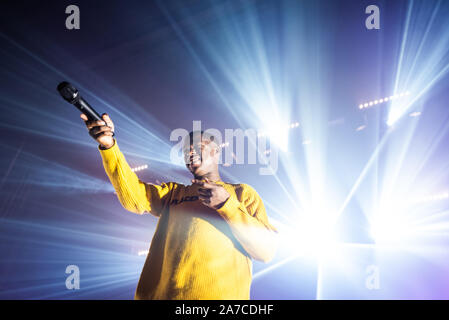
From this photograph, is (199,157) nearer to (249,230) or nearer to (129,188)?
(129,188)

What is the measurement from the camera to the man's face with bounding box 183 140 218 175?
1.79 m

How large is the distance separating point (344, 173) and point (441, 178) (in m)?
0.90

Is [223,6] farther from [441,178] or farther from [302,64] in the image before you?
[441,178]

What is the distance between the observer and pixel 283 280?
3205mm

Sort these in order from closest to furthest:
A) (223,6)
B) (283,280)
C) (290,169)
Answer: (223,6) → (283,280) → (290,169)

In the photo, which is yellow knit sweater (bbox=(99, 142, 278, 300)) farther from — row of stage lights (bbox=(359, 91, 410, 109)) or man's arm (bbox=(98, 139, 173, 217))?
row of stage lights (bbox=(359, 91, 410, 109))

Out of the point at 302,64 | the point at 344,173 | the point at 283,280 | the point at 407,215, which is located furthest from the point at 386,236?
the point at 302,64

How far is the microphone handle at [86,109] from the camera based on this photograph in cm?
121

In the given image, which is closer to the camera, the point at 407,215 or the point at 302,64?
the point at 407,215

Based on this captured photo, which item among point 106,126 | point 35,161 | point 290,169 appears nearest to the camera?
point 106,126

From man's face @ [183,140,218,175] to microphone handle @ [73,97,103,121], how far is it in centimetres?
60

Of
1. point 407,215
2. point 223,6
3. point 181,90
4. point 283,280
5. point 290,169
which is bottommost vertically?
point 283,280

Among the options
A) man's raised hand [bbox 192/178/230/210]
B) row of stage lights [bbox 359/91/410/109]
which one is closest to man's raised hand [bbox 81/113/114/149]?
man's raised hand [bbox 192/178/230/210]

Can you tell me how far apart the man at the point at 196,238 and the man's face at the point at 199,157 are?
230 millimetres
